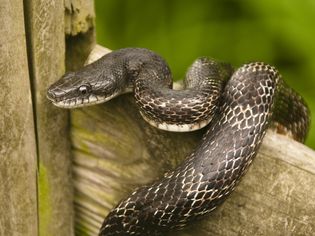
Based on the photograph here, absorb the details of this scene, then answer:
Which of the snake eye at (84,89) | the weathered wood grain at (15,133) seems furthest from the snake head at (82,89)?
the weathered wood grain at (15,133)

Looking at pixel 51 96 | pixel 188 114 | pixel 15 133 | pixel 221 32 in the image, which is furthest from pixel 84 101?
pixel 221 32

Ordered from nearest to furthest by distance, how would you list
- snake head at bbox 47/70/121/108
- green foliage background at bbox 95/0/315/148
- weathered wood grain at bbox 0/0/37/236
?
weathered wood grain at bbox 0/0/37/236
snake head at bbox 47/70/121/108
green foliage background at bbox 95/0/315/148

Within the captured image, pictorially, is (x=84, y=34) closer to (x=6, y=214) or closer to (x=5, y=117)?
(x=5, y=117)

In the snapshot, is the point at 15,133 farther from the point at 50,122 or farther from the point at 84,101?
the point at 84,101

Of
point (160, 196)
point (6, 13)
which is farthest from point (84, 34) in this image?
point (160, 196)

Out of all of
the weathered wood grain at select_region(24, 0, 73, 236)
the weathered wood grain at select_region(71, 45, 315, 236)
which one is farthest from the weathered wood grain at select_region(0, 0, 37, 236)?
the weathered wood grain at select_region(71, 45, 315, 236)

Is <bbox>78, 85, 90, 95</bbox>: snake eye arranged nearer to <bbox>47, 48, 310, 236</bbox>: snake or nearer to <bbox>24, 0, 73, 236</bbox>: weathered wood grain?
<bbox>47, 48, 310, 236</bbox>: snake

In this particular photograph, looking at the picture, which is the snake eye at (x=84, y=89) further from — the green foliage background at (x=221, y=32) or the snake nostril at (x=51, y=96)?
the green foliage background at (x=221, y=32)
